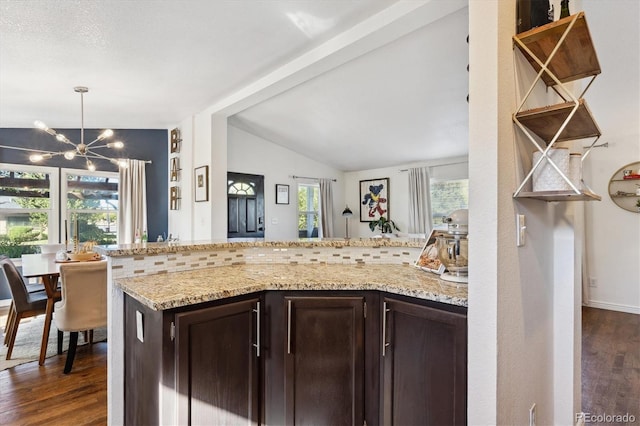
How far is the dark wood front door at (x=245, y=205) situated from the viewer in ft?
18.1

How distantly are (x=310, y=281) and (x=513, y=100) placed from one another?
1.13m

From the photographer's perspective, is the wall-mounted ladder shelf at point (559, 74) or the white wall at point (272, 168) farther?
the white wall at point (272, 168)

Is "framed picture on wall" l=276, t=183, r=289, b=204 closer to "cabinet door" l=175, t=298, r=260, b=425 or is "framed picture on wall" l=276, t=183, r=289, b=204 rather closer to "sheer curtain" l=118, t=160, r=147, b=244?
"sheer curtain" l=118, t=160, r=147, b=244

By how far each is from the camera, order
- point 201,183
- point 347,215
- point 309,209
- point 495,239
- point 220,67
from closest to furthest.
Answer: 1. point 495,239
2. point 220,67
3. point 201,183
4. point 309,209
5. point 347,215

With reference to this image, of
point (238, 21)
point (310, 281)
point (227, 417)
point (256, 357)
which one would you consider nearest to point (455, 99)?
point (238, 21)

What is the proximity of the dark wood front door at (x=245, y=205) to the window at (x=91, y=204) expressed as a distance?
6.01 feet

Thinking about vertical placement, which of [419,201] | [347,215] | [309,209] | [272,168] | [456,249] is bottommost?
[456,249]

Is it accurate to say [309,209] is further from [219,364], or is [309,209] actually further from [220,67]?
[219,364]

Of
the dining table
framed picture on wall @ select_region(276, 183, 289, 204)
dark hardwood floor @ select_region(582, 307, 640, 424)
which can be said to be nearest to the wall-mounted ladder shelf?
dark hardwood floor @ select_region(582, 307, 640, 424)

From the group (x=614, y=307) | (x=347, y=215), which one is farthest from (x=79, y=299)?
(x=614, y=307)

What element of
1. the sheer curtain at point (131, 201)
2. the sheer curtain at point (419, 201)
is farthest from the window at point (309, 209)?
the sheer curtain at point (131, 201)

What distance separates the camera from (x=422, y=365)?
137 centimetres

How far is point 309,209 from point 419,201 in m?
2.28

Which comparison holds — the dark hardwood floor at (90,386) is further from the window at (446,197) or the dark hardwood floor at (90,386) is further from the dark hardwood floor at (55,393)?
the window at (446,197)
